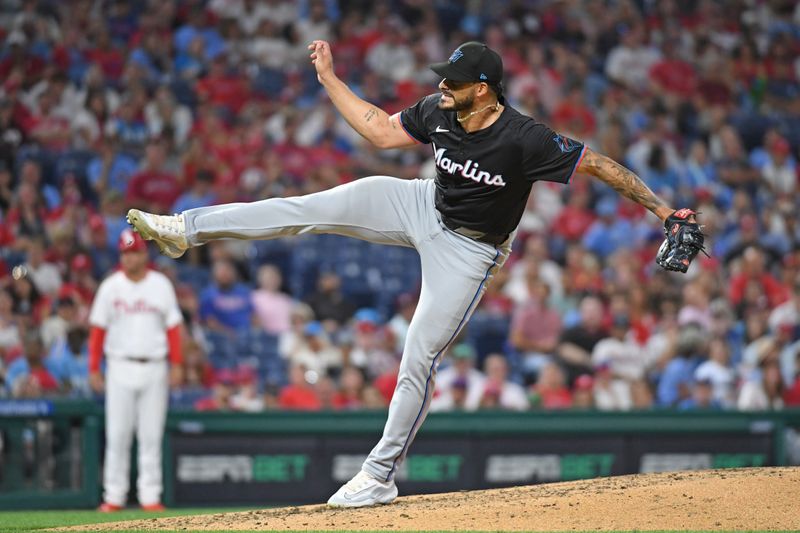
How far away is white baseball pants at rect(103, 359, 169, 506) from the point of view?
8930mm

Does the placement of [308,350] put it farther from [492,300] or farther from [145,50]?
[145,50]

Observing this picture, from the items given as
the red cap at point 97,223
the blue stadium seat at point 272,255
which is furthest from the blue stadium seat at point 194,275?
the red cap at point 97,223

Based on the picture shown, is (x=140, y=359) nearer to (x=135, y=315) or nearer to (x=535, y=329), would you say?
(x=135, y=315)

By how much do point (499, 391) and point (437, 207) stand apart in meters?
4.78

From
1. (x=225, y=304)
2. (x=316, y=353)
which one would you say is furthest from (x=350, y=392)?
(x=225, y=304)

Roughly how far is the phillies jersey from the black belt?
3565 mm

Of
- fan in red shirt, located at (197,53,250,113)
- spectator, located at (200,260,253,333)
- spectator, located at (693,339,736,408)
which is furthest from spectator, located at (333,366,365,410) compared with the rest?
fan in red shirt, located at (197,53,250,113)

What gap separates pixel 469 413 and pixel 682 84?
24.3ft

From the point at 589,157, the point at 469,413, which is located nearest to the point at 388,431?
the point at 589,157

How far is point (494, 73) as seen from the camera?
5988 millimetres

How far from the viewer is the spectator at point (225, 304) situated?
38.4 feet

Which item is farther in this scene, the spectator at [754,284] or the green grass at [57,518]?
the spectator at [754,284]

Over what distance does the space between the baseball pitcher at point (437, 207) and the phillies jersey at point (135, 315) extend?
3.10m

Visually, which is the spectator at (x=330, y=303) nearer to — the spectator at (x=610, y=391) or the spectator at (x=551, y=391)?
the spectator at (x=551, y=391)
